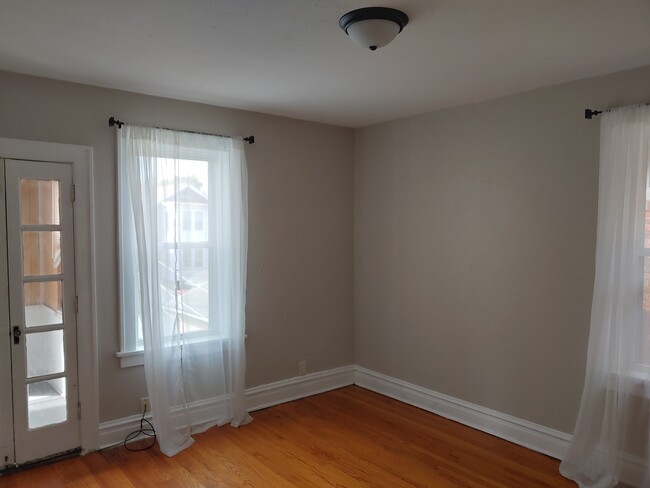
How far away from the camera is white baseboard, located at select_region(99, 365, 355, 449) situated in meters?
3.47

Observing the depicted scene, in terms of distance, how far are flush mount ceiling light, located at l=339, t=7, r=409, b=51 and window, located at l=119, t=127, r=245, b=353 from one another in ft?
5.91

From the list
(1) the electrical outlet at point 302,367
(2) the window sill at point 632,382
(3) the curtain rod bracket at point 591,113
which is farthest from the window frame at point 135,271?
(2) the window sill at point 632,382

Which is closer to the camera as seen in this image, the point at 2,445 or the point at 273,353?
the point at 2,445

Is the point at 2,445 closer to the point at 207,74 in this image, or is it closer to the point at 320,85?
the point at 207,74

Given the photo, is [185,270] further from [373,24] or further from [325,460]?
[373,24]

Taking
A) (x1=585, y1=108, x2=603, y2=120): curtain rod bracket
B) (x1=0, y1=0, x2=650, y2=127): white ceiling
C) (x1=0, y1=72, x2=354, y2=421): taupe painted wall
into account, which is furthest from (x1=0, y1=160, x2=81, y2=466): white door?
(x1=585, y1=108, x2=603, y2=120): curtain rod bracket

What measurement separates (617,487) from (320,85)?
117 inches

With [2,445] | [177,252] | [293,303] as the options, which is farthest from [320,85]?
[2,445]

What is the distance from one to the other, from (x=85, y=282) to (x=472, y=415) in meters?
2.90

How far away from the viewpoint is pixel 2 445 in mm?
3057

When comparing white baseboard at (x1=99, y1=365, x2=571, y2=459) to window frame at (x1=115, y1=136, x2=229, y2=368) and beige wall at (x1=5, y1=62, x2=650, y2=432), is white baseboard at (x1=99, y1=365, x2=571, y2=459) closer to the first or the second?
beige wall at (x1=5, y1=62, x2=650, y2=432)

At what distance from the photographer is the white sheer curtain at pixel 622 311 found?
2840 mm

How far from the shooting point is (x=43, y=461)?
3.20 m

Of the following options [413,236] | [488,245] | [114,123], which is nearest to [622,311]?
[488,245]
